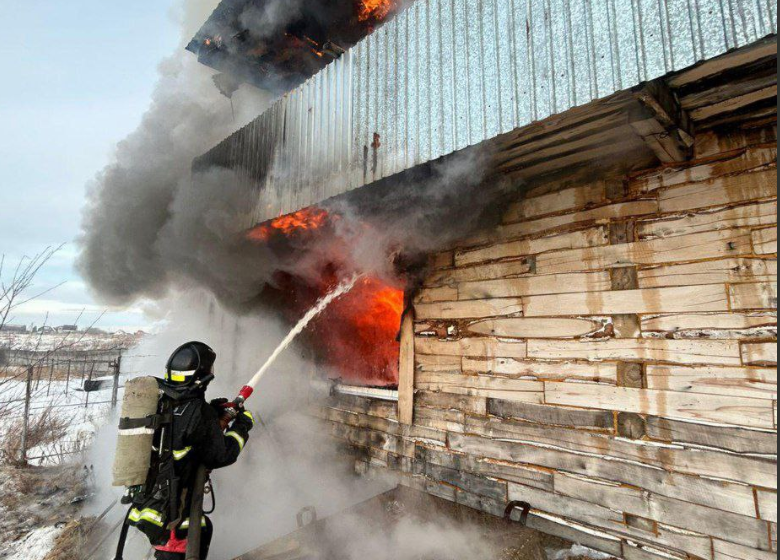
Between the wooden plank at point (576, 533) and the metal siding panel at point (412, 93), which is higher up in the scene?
the metal siding panel at point (412, 93)

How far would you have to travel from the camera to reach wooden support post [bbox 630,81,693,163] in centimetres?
250

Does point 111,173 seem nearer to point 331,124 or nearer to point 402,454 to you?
point 331,124

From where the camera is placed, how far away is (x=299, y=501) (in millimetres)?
6680

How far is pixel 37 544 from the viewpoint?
17.8 feet

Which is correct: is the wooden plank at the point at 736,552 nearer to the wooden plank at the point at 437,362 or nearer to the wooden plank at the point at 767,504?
the wooden plank at the point at 767,504

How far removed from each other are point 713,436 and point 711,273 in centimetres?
123

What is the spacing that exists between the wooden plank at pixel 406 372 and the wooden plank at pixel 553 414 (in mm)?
1155

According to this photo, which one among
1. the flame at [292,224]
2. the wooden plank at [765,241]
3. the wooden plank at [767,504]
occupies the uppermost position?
the flame at [292,224]

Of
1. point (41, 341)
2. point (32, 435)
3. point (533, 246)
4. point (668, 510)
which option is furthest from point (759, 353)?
point (32, 435)

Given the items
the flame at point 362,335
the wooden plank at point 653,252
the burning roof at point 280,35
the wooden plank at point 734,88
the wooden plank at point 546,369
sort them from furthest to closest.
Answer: the burning roof at point 280,35
the flame at point 362,335
the wooden plank at point 546,369
the wooden plank at point 653,252
the wooden plank at point 734,88

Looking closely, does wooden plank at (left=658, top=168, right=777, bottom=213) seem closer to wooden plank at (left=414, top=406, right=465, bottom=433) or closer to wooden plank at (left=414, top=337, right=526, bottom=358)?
wooden plank at (left=414, top=337, right=526, bottom=358)

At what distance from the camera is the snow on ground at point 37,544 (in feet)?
A: 17.0

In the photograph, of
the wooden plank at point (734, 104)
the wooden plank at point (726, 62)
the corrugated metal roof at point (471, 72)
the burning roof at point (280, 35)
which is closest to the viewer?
the wooden plank at point (726, 62)

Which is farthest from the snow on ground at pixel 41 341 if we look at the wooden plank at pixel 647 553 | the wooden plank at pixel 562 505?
the wooden plank at pixel 647 553
